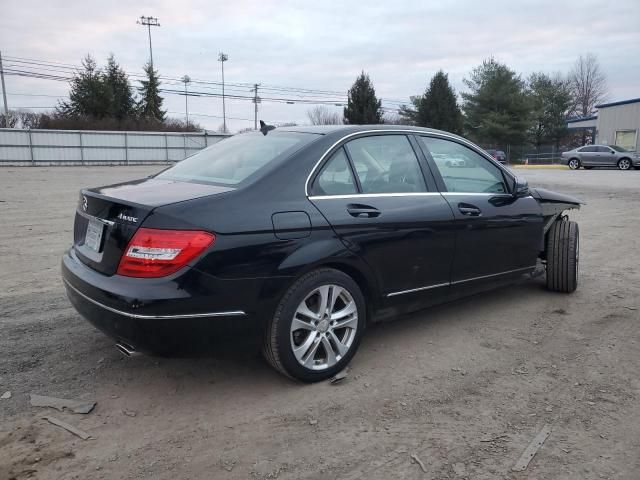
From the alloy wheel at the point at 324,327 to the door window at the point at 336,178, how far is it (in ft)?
2.04

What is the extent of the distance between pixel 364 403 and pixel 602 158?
34198mm

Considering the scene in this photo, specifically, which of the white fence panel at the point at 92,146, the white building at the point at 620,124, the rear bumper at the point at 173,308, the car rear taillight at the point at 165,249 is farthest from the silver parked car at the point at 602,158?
the car rear taillight at the point at 165,249

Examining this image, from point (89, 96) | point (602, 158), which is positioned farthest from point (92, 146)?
point (602, 158)

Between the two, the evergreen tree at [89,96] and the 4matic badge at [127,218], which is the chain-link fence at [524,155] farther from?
the 4matic badge at [127,218]

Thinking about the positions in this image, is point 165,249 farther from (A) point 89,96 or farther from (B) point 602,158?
(A) point 89,96

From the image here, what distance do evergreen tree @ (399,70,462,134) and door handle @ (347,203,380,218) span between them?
44.1 m

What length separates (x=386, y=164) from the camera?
3.87m

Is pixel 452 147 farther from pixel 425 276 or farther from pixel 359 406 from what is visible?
pixel 359 406

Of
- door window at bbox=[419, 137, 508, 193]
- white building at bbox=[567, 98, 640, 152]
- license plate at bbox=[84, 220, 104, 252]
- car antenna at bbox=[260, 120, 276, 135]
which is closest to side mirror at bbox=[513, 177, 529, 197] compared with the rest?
door window at bbox=[419, 137, 508, 193]

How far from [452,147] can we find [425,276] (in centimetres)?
118

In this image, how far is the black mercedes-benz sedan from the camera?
9.41 feet

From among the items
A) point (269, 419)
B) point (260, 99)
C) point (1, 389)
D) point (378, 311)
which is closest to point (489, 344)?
point (378, 311)

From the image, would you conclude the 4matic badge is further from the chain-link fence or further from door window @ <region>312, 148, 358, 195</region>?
the chain-link fence

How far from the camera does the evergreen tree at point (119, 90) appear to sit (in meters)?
46.9
